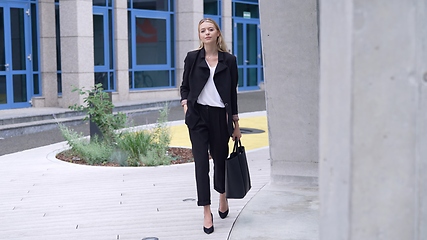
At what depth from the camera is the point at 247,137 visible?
12.9 metres

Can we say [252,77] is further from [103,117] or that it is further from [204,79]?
[204,79]

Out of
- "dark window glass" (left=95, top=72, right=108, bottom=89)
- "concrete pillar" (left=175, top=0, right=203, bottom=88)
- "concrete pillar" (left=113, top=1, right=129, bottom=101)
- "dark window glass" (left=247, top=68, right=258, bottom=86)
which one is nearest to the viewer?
"dark window glass" (left=95, top=72, right=108, bottom=89)

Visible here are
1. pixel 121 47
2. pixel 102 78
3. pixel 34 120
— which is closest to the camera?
pixel 34 120

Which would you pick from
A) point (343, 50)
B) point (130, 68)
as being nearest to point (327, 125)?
point (343, 50)

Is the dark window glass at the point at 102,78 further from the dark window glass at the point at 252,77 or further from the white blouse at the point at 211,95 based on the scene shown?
the white blouse at the point at 211,95

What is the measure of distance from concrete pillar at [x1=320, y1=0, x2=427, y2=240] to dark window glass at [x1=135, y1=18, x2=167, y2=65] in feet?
61.6

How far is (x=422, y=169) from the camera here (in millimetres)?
2650

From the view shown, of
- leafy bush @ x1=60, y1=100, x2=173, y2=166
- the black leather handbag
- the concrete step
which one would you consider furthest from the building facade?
the black leather handbag

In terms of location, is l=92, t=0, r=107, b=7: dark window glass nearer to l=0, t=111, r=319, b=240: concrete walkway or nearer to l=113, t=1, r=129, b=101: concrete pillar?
l=113, t=1, r=129, b=101: concrete pillar

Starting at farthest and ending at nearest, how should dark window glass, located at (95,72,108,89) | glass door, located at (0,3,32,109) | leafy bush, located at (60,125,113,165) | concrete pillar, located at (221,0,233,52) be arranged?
concrete pillar, located at (221,0,233,52), dark window glass, located at (95,72,108,89), glass door, located at (0,3,32,109), leafy bush, located at (60,125,113,165)

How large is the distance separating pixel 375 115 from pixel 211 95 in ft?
10.7

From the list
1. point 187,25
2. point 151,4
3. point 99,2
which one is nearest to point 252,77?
point 187,25

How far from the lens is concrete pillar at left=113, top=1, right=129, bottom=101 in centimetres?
1959

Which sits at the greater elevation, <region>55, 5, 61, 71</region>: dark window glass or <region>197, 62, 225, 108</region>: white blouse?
<region>55, 5, 61, 71</region>: dark window glass
